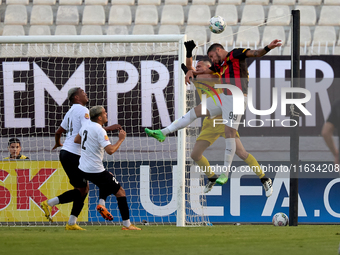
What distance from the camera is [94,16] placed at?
36.5ft

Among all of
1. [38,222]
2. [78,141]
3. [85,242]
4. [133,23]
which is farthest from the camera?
[133,23]

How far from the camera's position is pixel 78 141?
20.2 ft

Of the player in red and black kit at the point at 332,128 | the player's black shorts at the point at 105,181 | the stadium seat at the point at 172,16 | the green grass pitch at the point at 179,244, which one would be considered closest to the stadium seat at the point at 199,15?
the stadium seat at the point at 172,16

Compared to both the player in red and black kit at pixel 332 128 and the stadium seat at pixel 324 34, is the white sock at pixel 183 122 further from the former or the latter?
the stadium seat at pixel 324 34

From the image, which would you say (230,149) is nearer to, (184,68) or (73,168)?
(184,68)

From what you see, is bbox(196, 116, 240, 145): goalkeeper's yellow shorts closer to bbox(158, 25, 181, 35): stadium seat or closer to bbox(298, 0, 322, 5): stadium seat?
bbox(158, 25, 181, 35): stadium seat

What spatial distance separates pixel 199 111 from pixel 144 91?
6.60ft

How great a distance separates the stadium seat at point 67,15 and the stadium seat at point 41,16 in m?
0.17

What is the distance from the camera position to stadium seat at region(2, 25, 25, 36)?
10805 millimetres

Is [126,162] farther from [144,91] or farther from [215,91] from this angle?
[215,91]

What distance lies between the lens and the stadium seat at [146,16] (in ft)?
36.3

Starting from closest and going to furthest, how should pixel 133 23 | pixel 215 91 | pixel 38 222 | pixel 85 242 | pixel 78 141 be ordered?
pixel 85 242, pixel 78 141, pixel 215 91, pixel 38 222, pixel 133 23

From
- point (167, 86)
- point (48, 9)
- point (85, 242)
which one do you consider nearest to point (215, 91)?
point (167, 86)

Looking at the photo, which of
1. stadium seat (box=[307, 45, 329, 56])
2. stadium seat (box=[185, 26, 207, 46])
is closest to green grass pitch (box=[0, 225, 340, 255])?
stadium seat (box=[307, 45, 329, 56])
